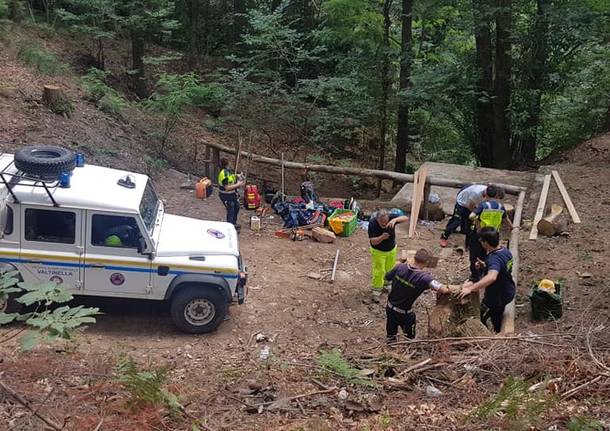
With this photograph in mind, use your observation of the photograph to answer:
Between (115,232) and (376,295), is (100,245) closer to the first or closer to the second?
(115,232)

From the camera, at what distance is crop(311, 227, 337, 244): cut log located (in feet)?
38.2

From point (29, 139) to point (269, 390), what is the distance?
9.45 m

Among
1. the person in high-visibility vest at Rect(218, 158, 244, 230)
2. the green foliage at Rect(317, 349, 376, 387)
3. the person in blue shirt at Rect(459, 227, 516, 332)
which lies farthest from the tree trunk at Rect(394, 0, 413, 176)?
the green foliage at Rect(317, 349, 376, 387)

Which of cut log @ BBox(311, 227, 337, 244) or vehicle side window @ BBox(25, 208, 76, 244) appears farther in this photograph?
cut log @ BBox(311, 227, 337, 244)

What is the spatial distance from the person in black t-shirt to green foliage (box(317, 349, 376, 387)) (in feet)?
11.1

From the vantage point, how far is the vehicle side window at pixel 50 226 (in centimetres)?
718

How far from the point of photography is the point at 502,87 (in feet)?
54.7

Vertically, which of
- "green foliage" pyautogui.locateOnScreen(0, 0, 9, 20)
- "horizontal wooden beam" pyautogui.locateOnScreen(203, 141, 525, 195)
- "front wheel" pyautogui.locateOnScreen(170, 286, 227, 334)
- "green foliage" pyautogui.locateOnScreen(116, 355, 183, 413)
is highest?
"green foliage" pyautogui.locateOnScreen(0, 0, 9, 20)

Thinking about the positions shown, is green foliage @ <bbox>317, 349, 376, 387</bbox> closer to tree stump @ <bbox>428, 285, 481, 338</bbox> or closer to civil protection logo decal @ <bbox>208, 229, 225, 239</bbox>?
tree stump @ <bbox>428, 285, 481, 338</bbox>

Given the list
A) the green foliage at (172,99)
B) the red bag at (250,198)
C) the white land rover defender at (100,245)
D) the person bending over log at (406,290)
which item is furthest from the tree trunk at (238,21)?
the person bending over log at (406,290)

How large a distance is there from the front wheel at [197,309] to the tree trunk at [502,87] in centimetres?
1102

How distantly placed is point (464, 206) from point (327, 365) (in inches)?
235

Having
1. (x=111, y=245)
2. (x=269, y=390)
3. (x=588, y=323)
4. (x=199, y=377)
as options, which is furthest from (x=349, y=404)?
(x=111, y=245)

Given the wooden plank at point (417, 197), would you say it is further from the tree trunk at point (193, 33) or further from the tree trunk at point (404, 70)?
the tree trunk at point (193, 33)
